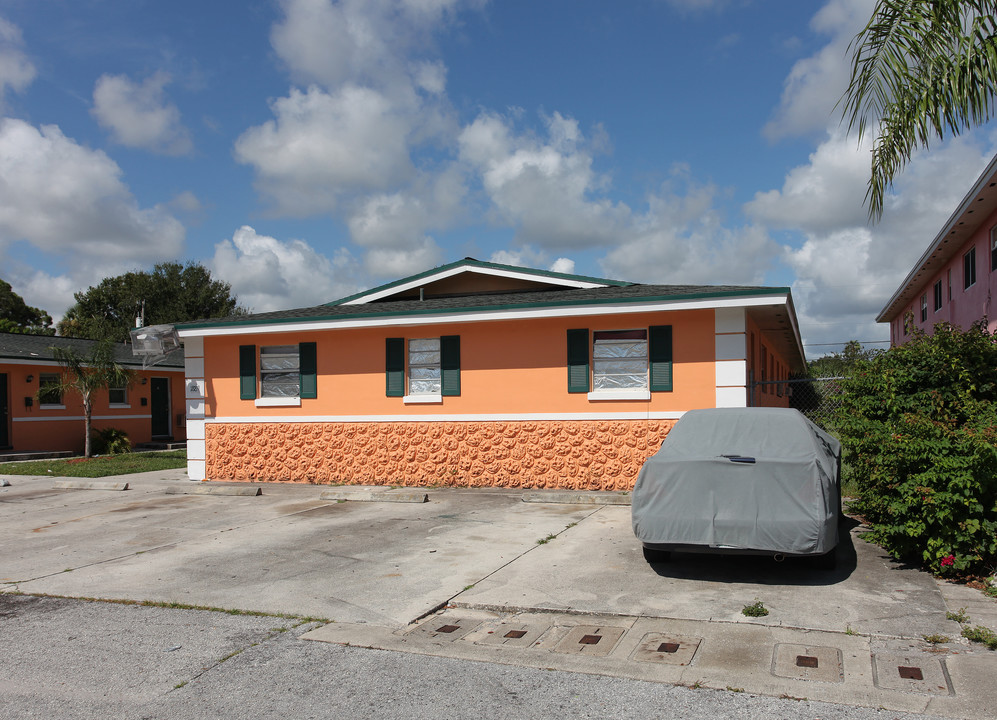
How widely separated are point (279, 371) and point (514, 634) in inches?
427

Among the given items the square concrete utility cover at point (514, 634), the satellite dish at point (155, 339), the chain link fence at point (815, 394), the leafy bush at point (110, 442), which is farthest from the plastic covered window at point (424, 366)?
the leafy bush at point (110, 442)

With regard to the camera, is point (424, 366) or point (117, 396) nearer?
point (424, 366)

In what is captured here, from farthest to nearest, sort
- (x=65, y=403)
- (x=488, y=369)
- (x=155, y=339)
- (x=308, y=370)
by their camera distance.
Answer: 1. (x=65, y=403)
2. (x=155, y=339)
3. (x=308, y=370)
4. (x=488, y=369)

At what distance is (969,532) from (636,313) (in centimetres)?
693

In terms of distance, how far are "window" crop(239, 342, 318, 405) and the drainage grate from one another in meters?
12.3

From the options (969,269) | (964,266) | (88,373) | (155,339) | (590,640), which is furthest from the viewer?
(88,373)

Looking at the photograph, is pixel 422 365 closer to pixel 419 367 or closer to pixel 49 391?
pixel 419 367

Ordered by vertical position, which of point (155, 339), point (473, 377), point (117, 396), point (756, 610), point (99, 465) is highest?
point (155, 339)

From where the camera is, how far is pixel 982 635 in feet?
16.7

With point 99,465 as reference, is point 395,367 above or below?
above

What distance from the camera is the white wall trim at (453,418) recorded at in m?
12.6

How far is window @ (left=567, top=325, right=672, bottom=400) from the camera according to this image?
12555 mm

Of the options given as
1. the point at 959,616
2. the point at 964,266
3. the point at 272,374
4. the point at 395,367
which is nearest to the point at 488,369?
the point at 395,367

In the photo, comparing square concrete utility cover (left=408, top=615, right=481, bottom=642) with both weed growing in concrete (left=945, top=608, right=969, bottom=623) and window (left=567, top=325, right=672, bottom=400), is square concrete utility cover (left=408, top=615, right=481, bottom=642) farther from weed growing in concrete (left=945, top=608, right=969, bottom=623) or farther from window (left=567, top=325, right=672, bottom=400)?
window (left=567, top=325, right=672, bottom=400)
